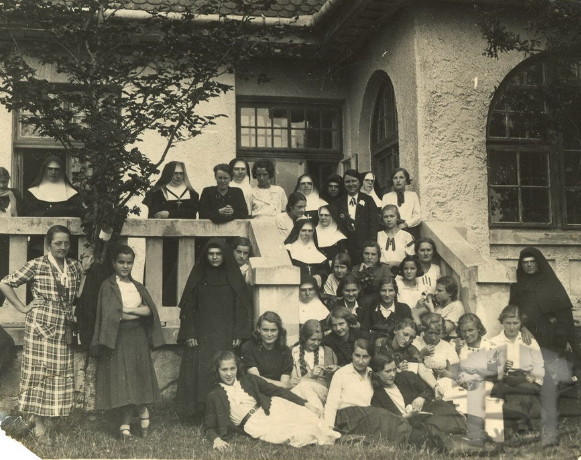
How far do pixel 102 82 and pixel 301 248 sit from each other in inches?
94.9

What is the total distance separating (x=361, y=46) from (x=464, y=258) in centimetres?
402

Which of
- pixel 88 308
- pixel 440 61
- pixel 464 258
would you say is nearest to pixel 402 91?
pixel 440 61

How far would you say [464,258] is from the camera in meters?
7.22

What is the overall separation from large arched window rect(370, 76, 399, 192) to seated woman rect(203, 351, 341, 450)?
4.33 m

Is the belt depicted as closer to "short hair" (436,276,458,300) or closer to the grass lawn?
the grass lawn

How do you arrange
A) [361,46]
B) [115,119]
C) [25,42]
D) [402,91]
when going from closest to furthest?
Result: [115,119] < [25,42] < [402,91] < [361,46]

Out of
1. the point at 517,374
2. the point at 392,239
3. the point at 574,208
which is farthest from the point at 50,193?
the point at 574,208

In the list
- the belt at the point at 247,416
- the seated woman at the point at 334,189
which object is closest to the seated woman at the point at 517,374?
the belt at the point at 247,416

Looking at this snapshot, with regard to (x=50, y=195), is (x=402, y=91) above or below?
above

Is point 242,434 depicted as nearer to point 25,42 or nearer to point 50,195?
point 50,195

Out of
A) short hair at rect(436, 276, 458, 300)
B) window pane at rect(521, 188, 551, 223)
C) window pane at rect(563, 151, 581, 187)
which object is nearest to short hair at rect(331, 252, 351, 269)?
short hair at rect(436, 276, 458, 300)

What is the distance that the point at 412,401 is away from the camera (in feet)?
20.2

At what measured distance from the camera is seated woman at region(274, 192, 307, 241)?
25.0 ft

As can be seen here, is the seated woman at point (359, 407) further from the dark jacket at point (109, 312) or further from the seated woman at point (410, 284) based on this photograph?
the dark jacket at point (109, 312)
